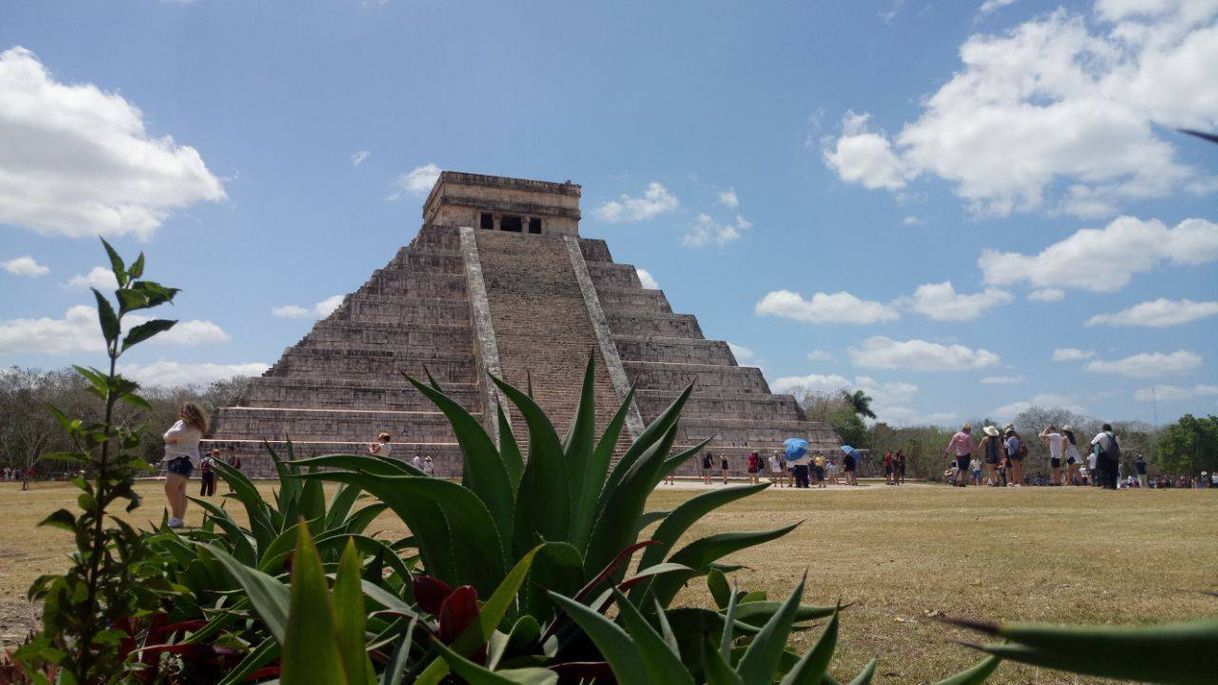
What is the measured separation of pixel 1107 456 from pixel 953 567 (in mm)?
11100

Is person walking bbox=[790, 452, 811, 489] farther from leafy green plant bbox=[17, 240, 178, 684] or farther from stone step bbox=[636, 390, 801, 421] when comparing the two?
leafy green plant bbox=[17, 240, 178, 684]

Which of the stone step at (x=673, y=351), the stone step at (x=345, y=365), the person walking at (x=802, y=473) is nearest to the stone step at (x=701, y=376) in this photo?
the stone step at (x=673, y=351)

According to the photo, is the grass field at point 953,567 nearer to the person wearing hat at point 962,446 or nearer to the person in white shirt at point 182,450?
the person in white shirt at point 182,450

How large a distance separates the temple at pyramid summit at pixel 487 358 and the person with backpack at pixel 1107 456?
398 inches

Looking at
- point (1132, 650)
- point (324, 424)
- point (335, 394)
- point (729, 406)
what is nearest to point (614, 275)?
point (729, 406)

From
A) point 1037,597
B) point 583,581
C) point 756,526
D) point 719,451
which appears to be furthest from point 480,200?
point 583,581

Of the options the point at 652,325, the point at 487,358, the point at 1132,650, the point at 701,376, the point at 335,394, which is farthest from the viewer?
the point at 652,325

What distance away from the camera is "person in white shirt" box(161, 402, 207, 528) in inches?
273

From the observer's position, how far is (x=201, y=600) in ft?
Answer: 6.85

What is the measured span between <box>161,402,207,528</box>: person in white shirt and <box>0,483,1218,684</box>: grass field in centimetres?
87

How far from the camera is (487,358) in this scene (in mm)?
24750

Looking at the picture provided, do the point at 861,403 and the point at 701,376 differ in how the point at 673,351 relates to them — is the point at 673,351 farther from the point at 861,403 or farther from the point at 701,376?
the point at 861,403

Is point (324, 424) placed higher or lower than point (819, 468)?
higher

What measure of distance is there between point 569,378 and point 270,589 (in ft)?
80.7
